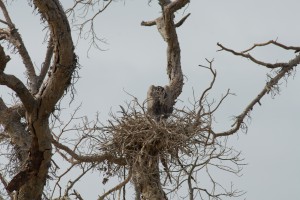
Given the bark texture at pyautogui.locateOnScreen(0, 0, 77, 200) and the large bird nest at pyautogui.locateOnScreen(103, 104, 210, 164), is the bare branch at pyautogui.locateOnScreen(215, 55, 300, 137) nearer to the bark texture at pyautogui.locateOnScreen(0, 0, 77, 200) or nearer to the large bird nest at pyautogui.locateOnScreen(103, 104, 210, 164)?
the large bird nest at pyautogui.locateOnScreen(103, 104, 210, 164)

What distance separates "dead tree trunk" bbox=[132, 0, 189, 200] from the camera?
5.83 metres

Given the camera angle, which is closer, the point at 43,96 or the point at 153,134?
the point at 43,96

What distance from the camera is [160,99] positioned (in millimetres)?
6422

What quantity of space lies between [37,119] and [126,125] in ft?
4.56

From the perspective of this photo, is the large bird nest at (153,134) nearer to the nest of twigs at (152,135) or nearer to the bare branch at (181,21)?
the nest of twigs at (152,135)

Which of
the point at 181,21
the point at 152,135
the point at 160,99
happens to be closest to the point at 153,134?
the point at 152,135

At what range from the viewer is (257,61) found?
263 inches

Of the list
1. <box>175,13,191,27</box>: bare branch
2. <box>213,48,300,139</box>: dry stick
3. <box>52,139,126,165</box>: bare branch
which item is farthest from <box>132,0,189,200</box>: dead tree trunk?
<box>213,48,300,139</box>: dry stick

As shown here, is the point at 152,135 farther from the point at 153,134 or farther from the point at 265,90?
the point at 265,90

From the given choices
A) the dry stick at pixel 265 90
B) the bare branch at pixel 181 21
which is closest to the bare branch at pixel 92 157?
the dry stick at pixel 265 90

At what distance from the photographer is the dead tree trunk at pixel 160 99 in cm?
583

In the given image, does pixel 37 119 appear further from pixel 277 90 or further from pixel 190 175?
pixel 277 90

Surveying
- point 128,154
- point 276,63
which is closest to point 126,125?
point 128,154

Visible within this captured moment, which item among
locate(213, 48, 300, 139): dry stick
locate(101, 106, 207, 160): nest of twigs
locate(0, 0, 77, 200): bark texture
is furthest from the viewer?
locate(213, 48, 300, 139): dry stick
